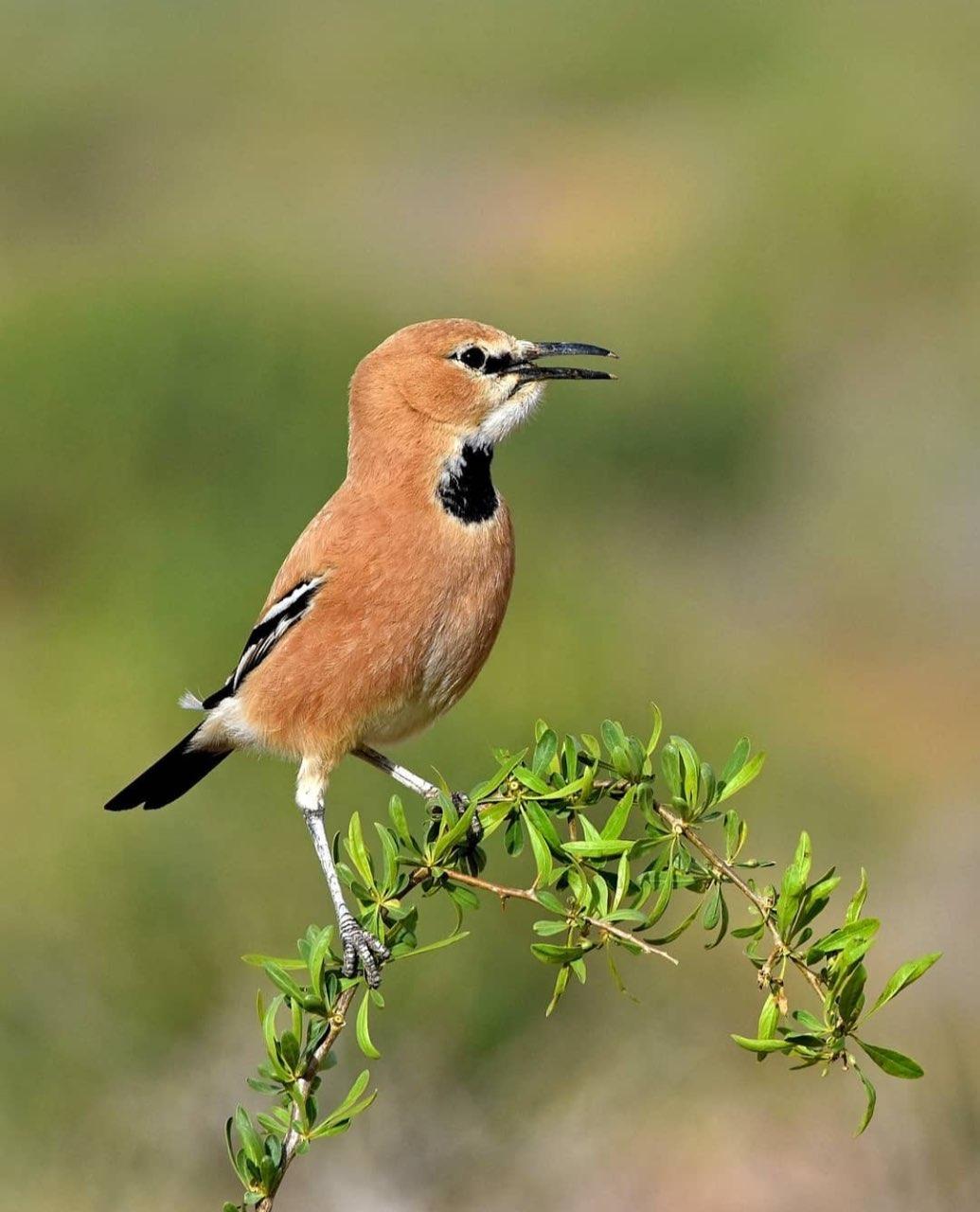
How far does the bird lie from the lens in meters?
3.96

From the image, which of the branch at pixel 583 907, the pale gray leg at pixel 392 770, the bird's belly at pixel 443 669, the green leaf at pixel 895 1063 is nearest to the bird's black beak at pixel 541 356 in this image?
the bird's belly at pixel 443 669

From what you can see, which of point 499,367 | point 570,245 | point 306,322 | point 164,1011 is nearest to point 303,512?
point 306,322

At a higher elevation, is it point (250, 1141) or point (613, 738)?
point (613, 738)

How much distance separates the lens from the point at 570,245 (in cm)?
1945

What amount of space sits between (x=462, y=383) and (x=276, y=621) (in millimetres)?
722

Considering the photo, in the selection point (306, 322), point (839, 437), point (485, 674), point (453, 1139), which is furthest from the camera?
point (839, 437)

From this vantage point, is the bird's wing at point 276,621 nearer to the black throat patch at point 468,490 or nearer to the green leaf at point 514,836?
the black throat patch at point 468,490

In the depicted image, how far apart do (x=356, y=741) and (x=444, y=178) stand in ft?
62.3

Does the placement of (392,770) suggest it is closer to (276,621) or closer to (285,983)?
(276,621)

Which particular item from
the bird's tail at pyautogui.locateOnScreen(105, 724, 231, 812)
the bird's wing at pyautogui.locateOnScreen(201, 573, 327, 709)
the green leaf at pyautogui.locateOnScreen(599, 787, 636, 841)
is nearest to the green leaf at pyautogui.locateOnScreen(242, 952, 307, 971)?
the green leaf at pyautogui.locateOnScreen(599, 787, 636, 841)

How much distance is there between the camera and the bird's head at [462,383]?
4242 millimetres

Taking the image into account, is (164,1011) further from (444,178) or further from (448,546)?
(444,178)

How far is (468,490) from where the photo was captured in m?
4.15

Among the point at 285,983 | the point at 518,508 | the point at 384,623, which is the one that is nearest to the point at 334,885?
the point at 384,623
